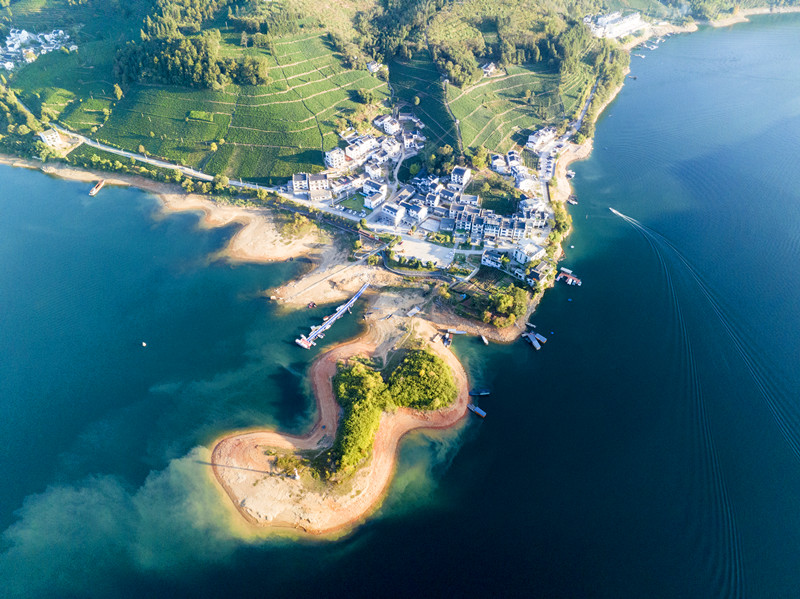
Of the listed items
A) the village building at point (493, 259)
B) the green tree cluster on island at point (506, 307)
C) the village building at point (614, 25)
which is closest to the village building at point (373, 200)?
the village building at point (493, 259)

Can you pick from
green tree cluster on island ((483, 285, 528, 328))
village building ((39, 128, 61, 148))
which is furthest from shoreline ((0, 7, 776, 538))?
village building ((39, 128, 61, 148))

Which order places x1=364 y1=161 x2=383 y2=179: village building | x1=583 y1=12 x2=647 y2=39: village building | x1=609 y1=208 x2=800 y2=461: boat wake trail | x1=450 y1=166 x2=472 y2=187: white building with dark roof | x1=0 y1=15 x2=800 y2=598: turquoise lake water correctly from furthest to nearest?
x1=583 y1=12 x2=647 y2=39: village building
x1=364 y1=161 x2=383 y2=179: village building
x1=450 y1=166 x2=472 y2=187: white building with dark roof
x1=609 y1=208 x2=800 y2=461: boat wake trail
x1=0 y1=15 x2=800 y2=598: turquoise lake water

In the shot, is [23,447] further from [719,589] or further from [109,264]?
[719,589]

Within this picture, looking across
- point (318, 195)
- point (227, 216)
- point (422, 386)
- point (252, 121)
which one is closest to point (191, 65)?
point (252, 121)

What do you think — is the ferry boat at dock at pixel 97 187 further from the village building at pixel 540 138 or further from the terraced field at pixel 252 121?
the village building at pixel 540 138

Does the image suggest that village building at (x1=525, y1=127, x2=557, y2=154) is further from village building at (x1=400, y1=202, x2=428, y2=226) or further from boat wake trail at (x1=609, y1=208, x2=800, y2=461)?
boat wake trail at (x1=609, y1=208, x2=800, y2=461)
